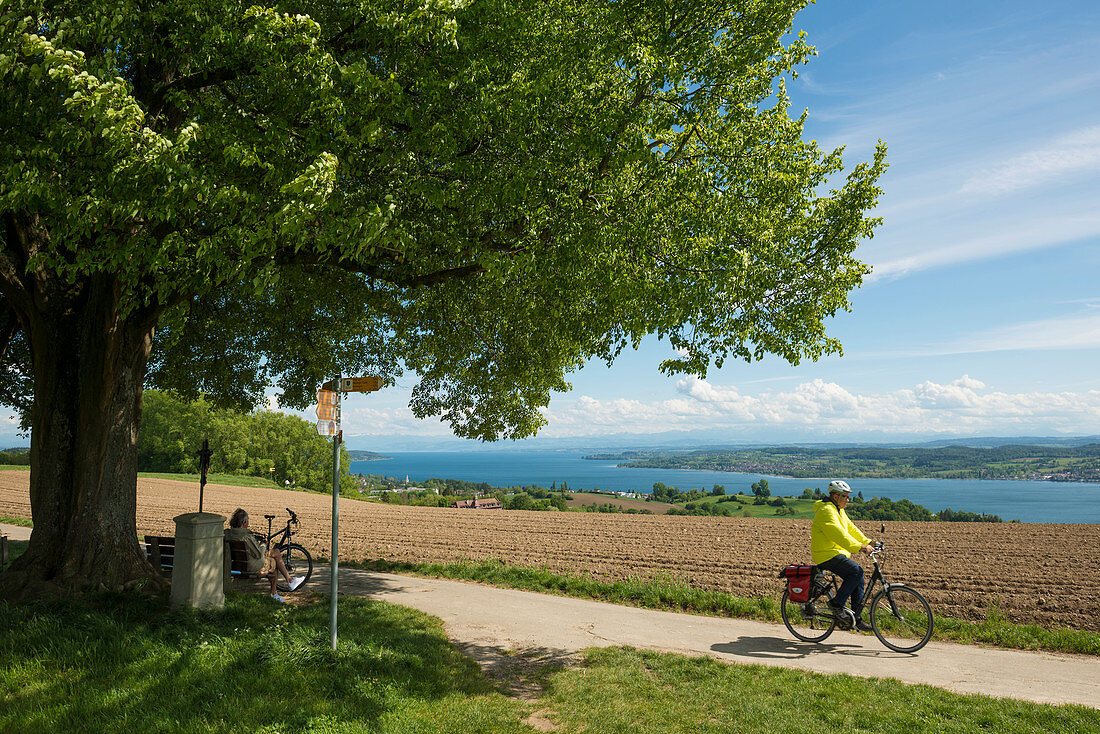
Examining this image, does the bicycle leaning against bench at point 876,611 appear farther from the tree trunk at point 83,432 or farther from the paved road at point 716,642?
the tree trunk at point 83,432

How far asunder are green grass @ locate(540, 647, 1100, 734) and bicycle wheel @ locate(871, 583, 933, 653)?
78.1 inches

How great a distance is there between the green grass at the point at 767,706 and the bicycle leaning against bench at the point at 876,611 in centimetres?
179

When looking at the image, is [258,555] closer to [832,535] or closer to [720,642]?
[720,642]

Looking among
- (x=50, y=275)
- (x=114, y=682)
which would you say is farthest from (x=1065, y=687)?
(x=50, y=275)

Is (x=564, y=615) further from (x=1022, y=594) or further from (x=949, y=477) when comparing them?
(x=949, y=477)

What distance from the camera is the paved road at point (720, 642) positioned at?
23.5 ft

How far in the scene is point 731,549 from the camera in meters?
22.7

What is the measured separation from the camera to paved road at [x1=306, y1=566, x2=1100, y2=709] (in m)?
7.18

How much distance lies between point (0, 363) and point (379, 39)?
1288 cm

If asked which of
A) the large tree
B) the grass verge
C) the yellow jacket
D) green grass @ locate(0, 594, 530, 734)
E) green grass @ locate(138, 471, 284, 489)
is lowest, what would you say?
green grass @ locate(138, 471, 284, 489)

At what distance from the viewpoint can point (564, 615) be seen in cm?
1066

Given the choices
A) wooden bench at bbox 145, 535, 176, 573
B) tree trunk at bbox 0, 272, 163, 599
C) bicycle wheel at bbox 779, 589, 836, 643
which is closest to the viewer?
tree trunk at bbox 0, 272, 163, 599

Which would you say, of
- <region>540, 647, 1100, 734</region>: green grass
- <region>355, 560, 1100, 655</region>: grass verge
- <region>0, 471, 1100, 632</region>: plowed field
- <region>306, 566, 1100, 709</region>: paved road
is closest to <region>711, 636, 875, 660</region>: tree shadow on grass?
<region>306, 566, 1100, 709</region>: paved road

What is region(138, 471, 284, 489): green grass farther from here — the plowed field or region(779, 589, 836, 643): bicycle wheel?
region(779, 589, 836, 643): bicycle wheel
